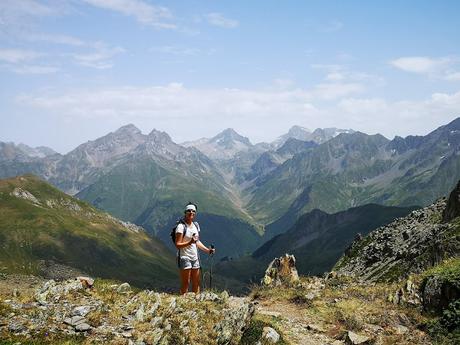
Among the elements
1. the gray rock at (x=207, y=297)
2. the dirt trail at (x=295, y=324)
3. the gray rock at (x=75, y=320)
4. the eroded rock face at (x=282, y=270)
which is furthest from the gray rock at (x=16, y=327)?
the eroded rock face at (x=282, y=270)

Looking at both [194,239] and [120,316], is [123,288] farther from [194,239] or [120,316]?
[194,239]

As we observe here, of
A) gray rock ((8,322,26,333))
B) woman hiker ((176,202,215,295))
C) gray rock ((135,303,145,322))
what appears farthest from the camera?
woman hiker ((176,202,215,295))

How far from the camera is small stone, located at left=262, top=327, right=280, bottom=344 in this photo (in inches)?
596

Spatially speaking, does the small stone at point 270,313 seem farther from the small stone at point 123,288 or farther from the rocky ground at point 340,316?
the small stone at point 123,288

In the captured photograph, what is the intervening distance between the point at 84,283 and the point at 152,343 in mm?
4481

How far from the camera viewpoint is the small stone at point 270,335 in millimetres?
15133

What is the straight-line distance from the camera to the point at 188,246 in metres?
19.8

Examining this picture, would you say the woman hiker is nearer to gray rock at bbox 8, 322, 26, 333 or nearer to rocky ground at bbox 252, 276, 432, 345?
rocky ground at bbox 252, 276, 432, 345

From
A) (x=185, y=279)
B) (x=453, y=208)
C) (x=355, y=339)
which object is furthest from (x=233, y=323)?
(x=453, y=208)

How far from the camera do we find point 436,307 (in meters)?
18.0

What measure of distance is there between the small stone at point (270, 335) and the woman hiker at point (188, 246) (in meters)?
4.91

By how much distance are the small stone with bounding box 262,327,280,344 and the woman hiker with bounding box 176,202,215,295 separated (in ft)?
16.1

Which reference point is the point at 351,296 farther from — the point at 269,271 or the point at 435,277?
the point at 269,271

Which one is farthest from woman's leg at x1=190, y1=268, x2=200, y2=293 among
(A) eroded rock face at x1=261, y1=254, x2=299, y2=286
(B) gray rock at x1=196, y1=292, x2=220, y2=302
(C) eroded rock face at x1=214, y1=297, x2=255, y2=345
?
(A) eroded rock face at x1=261, y1=254, x2=299, y2=286
